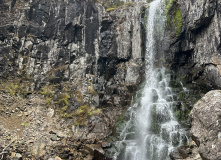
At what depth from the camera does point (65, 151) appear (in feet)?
48.9

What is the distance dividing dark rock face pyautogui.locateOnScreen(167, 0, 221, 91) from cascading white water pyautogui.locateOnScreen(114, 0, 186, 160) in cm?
203

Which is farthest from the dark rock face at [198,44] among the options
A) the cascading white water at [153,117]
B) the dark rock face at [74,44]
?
the dark rock face at [74,44]

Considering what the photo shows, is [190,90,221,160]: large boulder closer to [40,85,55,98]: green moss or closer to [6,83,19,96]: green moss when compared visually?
[40,85,55,98]: green moss

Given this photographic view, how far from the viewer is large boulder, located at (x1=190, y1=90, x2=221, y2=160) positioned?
668 centimetres

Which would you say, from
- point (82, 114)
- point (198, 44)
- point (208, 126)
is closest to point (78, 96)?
point (82, 114)

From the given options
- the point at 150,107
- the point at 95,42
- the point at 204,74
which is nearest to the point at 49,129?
the point at 150,107

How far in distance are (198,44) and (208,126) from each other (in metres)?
15.8

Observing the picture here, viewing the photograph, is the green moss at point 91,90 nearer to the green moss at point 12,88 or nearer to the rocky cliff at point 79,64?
the rocky cliff at point 79,64

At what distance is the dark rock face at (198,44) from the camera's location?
1825cm

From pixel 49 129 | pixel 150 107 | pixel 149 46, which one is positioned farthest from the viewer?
pixel 149 46

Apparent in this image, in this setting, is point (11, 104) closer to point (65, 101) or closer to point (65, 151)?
point (65, 101)

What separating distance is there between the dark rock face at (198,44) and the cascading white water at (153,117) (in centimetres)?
203

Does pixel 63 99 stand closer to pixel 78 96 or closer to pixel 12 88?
pixel 78 96

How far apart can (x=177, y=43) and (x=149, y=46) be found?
385cm
